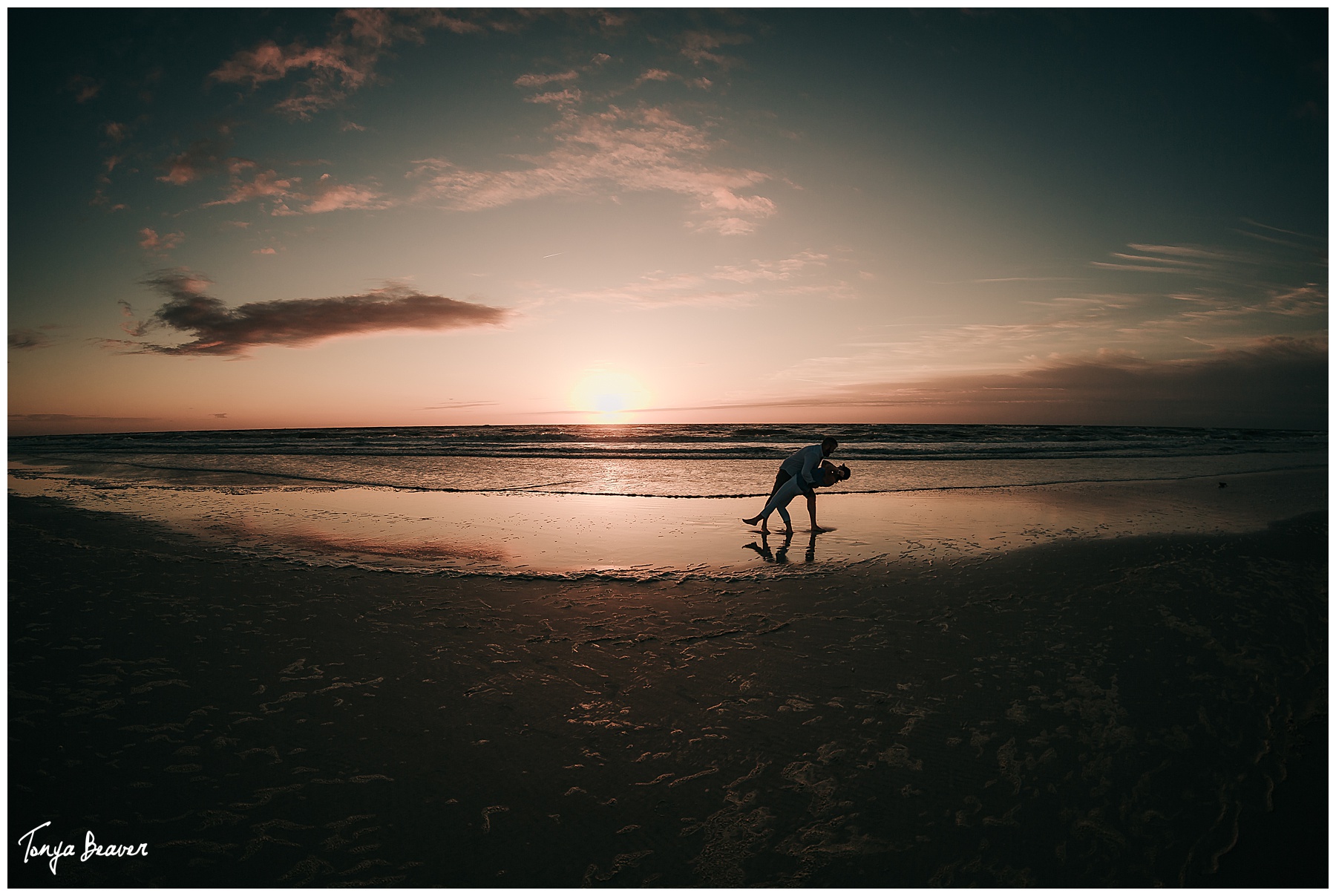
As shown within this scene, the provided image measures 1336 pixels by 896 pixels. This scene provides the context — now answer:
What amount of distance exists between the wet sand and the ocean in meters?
2.20

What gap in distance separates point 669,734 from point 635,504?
10.8m

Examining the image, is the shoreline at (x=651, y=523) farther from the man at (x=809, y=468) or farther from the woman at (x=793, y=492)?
the man at (x=809, y=468)

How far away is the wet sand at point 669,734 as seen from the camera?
352 centimetres

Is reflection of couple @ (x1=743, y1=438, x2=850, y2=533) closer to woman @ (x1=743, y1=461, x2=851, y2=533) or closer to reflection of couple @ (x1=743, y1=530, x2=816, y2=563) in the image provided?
woman @ (x1=743, y1=461, x2=851, y2=533)

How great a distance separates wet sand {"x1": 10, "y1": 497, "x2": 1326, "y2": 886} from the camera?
3.52m

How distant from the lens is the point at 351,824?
370 centimetres

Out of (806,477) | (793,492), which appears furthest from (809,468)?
(793,492)

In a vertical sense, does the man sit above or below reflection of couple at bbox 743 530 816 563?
above

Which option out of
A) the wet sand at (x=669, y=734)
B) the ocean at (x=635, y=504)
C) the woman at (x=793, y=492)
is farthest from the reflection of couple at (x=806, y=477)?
the wet sand at (x=669, y=734)

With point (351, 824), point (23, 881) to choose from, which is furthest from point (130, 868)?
point (351, 824)

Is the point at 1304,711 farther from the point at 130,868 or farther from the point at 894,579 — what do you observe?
the point at 130,868

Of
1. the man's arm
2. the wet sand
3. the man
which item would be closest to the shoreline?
the man

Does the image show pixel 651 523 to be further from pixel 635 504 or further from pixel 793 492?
pixel 793 492

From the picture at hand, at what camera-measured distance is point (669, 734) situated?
4.61 meters
